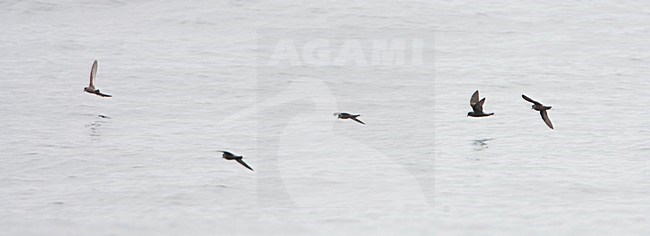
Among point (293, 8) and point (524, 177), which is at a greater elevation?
point (293, 8)

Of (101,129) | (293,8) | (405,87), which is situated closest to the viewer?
(101,129)

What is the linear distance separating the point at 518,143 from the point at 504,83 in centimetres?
1142

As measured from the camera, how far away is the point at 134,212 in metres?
28.9

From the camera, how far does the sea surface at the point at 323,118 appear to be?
95.1ft

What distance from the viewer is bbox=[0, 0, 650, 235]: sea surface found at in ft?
95.1

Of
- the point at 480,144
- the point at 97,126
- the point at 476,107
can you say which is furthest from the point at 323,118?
the point at 476,107

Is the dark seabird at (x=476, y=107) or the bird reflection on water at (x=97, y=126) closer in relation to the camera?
the dark seabird at (x=476, y=107)

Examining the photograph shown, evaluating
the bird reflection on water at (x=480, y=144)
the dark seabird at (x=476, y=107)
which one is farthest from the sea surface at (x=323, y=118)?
the dark seabird at (x=476, y=107)

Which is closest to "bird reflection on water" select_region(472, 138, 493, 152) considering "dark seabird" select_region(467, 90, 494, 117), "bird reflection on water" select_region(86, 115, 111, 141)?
"dark seabird" select_region(467, 90, 494, 117)

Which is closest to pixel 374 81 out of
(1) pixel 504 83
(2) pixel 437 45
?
(1) pixel 504 83

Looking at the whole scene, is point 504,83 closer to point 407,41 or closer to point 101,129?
point 407,41

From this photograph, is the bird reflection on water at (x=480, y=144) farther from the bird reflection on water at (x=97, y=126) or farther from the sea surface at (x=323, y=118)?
the bird reflection on water at (x=97, y=126)

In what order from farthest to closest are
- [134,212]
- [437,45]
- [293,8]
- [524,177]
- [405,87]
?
[293,8] → [437,45] → [405,87] → [524,177] → [134,212]

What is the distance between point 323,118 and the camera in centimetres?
4091
